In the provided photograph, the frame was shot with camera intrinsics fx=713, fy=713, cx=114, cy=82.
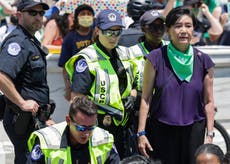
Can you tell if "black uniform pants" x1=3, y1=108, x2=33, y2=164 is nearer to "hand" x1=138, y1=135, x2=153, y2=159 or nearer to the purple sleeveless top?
"hand" x1=138, y1=135, x2=153, y2=159

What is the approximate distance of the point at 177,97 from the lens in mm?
5066

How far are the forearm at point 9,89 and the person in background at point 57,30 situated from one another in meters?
3.34

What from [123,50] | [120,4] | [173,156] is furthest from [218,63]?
[173,156]

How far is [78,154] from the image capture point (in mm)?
4516

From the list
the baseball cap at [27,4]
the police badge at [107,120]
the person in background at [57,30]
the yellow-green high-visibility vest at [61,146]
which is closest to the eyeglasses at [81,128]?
the yellow-green high-visibility vest at [61,146]

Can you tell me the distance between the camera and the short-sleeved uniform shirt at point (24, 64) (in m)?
5.17

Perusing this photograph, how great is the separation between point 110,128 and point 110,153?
0.94 m

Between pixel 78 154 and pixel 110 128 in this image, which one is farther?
pixel 110 128

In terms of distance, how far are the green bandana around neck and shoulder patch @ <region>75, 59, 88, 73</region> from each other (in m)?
0.66

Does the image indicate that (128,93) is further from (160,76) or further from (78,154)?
(78,154)

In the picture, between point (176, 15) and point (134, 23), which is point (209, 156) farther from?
point (134, 23)

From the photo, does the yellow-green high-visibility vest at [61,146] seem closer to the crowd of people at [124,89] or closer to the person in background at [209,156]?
the crowd of people at [124,89]

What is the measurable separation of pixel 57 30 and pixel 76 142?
4251 millimetres

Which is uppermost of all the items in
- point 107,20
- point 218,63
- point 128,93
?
point 107,20
